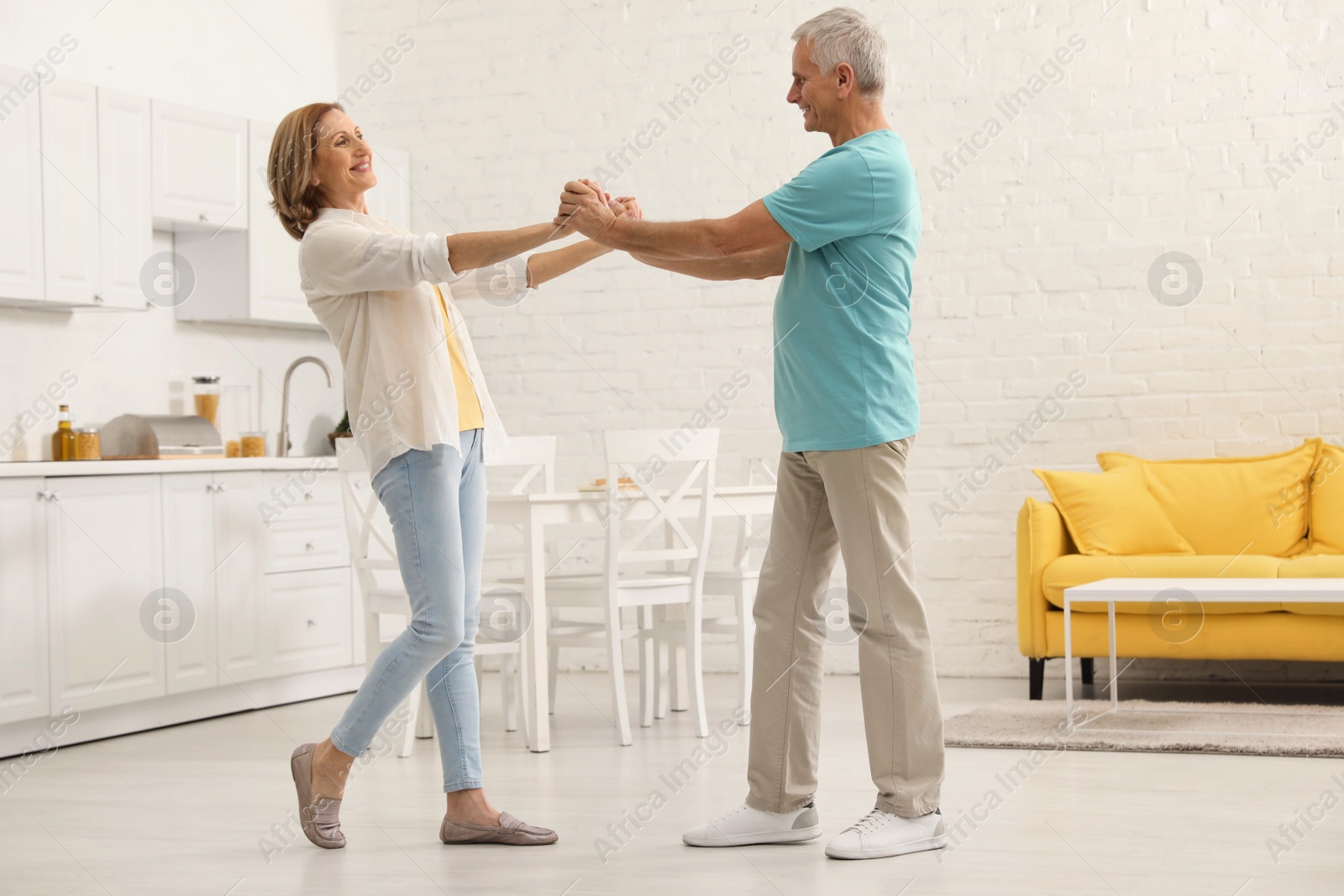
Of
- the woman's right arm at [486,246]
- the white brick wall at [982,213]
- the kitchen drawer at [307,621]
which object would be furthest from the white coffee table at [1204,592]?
the kitchen drawer at [307,621]

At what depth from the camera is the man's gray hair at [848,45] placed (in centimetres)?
245

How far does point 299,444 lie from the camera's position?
562 centimetres

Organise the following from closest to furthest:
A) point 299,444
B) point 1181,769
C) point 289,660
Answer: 1. point 1181,769
2. point 289,660
3. point 299,444

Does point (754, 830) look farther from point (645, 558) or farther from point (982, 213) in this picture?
point (982, 213)

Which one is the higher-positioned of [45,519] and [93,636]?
[45,519]

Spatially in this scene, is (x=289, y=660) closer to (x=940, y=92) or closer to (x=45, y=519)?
(x=45, y=519)

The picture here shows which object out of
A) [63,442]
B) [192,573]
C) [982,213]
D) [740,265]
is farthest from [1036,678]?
[63,442]

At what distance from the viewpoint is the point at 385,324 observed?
2545 mm

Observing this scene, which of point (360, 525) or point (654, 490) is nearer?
point (654, 490)

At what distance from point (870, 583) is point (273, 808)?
1513 mm

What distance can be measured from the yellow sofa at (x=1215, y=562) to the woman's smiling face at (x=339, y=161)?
106 inches

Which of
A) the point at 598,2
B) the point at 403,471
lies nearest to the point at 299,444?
the point at 598,2

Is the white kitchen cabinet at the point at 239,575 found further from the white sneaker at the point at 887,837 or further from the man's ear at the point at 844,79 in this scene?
the man's ear at the point at 844,79

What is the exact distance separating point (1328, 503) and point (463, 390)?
3.17m
